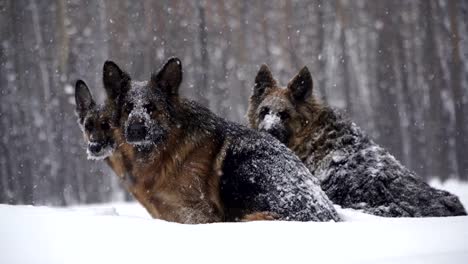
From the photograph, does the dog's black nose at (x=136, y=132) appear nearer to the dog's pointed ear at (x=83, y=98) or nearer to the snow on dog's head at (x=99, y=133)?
the snow on dog's head at (x=99, y=133)

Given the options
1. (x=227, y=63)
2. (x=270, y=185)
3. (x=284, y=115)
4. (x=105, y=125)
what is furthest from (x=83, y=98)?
(x=227, y=63)

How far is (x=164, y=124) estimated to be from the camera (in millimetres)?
4574

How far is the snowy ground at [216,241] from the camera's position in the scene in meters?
2.52

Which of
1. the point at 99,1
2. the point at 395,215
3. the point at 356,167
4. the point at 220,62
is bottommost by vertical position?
the point at 395,215

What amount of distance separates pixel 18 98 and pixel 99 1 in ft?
8.60

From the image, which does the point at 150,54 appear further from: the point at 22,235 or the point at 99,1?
the point at 22,235

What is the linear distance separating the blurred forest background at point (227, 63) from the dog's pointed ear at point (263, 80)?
4.53 meters

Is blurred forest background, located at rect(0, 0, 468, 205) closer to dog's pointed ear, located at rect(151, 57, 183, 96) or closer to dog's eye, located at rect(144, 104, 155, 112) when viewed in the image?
dog's pointed ear, located at rect(151, 57, 183, 96)

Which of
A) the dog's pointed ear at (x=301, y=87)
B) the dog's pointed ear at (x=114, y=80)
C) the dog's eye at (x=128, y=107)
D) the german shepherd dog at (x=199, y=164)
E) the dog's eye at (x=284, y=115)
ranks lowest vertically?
the german shepherd dog at (x=199, y=164)

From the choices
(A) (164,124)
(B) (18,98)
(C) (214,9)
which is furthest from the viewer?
(C) (214,9)

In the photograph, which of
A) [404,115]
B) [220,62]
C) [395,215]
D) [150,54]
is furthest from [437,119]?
[395,215]

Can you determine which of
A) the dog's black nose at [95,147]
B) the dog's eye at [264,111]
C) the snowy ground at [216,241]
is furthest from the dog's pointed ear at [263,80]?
the snowy ground at [216,241]

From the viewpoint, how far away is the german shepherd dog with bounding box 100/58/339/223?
413 centimetres

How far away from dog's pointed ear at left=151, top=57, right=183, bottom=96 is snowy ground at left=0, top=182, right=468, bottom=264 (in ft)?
6.08
